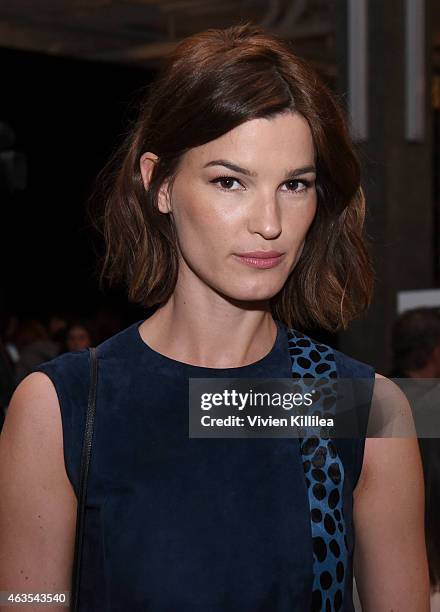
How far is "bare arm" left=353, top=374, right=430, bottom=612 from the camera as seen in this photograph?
5.49 ft

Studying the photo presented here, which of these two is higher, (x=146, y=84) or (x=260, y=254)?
(x=146, y=84)

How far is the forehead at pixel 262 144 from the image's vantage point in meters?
1.59

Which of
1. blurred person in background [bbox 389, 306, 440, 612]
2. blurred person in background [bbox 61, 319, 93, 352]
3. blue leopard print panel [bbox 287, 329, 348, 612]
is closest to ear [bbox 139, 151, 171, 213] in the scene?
blue leopard print panel [bbox 287, 329, 348, 612]

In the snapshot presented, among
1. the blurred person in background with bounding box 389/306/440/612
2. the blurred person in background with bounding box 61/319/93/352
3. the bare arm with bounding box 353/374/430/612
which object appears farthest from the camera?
the blurred person in background with bounding box 61/319/93/352

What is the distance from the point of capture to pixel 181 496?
1.61 m

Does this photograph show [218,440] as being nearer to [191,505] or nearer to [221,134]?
[191,505]

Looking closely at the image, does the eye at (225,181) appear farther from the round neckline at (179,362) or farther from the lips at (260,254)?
the round neckline at (179,362)

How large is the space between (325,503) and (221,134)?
0.63 metres

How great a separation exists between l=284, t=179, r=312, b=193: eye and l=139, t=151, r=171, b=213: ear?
23 centimetres

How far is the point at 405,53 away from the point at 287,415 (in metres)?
4.71

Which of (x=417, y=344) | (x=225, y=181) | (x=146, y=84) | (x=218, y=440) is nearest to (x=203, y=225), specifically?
(x=225, y=181)

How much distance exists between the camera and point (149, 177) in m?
1.78

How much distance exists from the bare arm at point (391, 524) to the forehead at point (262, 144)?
496 mm

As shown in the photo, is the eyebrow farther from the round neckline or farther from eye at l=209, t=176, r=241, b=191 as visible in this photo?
the round neckline
